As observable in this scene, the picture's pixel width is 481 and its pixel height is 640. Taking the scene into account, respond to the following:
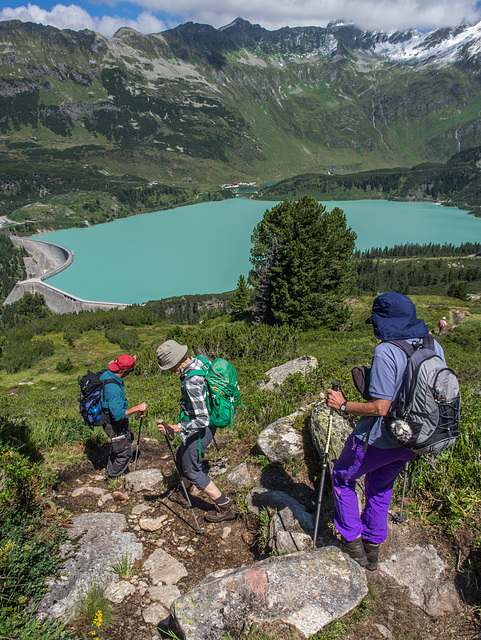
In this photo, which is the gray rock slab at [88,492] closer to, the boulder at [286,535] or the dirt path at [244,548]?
the dirt path at [244,548]

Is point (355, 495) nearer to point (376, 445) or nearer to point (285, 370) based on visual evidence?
point (376, 445)

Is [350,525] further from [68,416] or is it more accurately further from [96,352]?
[96,352]

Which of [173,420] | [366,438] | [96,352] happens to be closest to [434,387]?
[366,438]

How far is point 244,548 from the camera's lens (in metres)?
4.62

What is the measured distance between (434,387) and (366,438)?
89 cm

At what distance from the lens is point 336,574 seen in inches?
133

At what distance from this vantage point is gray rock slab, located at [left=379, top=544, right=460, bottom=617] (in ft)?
11.6

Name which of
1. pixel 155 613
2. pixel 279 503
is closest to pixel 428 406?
pixel 279 503

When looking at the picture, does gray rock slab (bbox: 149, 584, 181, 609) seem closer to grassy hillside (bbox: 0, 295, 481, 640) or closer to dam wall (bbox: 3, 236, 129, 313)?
grassy hillside (bbox: 0, 295, 481, 640)

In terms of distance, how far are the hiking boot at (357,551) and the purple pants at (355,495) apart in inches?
2.3

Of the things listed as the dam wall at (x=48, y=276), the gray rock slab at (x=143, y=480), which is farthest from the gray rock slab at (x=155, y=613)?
the dam wall at (x=48, y=276)

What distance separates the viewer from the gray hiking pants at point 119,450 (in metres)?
6.09

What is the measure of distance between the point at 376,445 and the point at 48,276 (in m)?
147

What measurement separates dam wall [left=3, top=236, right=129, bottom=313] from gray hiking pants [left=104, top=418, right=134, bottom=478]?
9233cm
